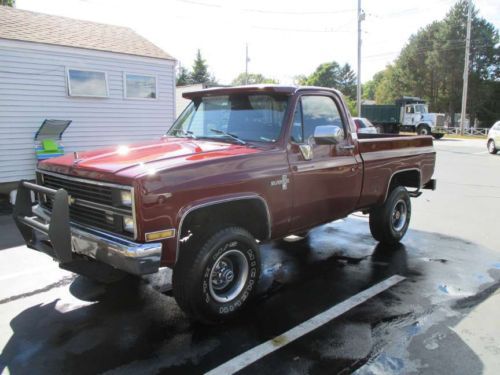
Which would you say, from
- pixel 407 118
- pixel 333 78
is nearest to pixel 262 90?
pixel 407 118

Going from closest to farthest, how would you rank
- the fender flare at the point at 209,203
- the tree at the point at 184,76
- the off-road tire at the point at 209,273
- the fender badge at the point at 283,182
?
the fender flare at the point at 209,203
the off-road tire at the point at 209,273
the fender badge at the point at 283,182
the tree at the point at 184,76

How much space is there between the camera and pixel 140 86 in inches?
477

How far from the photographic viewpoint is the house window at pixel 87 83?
1070cm

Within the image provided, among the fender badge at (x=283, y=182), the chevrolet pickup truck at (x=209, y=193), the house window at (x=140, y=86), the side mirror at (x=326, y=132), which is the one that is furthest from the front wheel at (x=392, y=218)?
the house window at (x=140, y=86)

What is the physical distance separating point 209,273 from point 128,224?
0.80 meters

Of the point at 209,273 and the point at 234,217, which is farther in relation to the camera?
the point at 234,217

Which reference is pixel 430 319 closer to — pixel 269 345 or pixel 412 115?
pixel 269 345

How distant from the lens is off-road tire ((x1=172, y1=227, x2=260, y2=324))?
3439 millimetres

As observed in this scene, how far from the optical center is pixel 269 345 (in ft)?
11.1

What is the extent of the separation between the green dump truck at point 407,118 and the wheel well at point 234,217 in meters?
30.5

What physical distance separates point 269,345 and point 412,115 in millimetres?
31844

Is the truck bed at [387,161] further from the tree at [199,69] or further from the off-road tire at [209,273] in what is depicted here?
the tree at [199,69]

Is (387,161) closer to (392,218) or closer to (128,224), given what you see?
(392,218)

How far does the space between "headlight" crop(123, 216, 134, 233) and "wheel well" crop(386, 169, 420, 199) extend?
4.13 meters
